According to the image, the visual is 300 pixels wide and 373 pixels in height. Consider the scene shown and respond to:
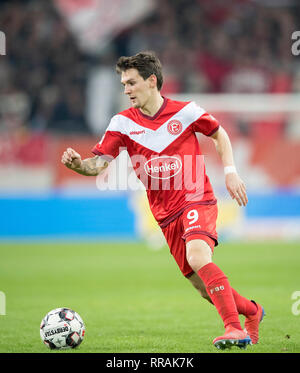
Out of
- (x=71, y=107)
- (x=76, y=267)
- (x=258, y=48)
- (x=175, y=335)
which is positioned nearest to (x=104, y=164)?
(x=175, y=335)

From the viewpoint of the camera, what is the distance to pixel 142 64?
19.4 ft

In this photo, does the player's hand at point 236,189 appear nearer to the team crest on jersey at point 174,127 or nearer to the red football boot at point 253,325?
the team crest on jersey at point 174,127

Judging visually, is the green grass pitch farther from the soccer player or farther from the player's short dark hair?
the player's short dark hair

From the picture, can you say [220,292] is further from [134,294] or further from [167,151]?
[134,294]

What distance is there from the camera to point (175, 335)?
616 cm

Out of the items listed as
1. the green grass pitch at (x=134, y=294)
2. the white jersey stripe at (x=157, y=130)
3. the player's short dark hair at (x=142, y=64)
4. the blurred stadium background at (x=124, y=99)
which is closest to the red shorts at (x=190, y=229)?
the white jersey stripe at (x=157, y=130)

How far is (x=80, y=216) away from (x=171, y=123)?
33.9ft

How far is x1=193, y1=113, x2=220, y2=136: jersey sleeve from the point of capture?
592cm

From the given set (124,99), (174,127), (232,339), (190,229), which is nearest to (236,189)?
(190,229)

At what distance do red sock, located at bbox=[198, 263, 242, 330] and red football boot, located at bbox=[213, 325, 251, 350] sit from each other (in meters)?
0.10

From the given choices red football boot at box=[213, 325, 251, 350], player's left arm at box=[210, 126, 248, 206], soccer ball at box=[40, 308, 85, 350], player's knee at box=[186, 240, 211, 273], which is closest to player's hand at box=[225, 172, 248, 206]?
player's left arm at box=[210, 126, 248, 206]

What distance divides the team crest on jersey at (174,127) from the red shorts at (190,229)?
2.16ft
